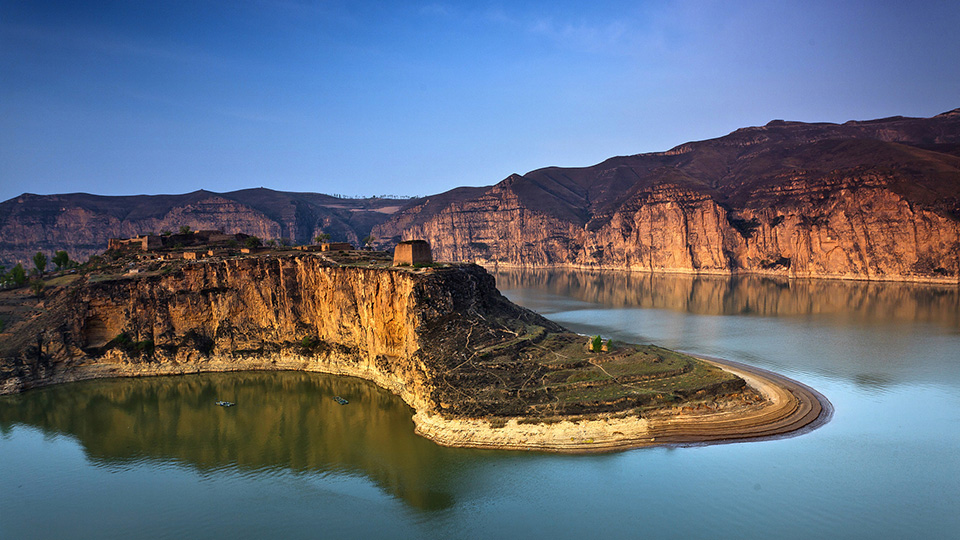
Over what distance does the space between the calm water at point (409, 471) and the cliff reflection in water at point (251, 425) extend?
195 millimetres

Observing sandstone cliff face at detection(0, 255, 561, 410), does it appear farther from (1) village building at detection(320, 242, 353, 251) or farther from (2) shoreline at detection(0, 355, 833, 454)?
(2) shoreline at detection(0, 355, 833, 454)

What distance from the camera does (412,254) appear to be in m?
58.1

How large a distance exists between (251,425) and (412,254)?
883 inches

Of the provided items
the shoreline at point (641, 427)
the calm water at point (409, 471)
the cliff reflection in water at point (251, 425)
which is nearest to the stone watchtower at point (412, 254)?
the cliff reflection in water at point (251, 425)

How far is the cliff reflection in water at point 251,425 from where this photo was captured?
36.4m

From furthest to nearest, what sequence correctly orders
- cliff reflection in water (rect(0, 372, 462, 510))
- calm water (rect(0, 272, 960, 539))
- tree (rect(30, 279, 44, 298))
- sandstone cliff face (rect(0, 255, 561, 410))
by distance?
tree (rect(30, 279, 44, 298)), sandstone cliff face (rect(0, 255, 561, 410)), cliff reflection in water (rect(0, 372, 462, 510)), calm water (rect(0, 272, 960, 539))

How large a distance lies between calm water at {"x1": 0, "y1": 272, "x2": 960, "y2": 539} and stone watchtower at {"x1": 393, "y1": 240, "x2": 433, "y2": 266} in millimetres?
13502

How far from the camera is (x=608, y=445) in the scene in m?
36.1

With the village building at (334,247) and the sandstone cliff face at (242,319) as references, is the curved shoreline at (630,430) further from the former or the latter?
the village building at (334,247)

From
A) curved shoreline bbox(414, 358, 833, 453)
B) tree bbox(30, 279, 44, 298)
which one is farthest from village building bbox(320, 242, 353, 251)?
curved shoreline bbox(414, 358, 833, 453)

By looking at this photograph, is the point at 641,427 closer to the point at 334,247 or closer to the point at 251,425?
the point at 251,425

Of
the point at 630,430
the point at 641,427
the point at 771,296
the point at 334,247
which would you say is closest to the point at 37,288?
the point at 334,247

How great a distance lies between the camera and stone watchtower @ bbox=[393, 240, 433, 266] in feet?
191

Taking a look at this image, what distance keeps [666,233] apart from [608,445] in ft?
565
